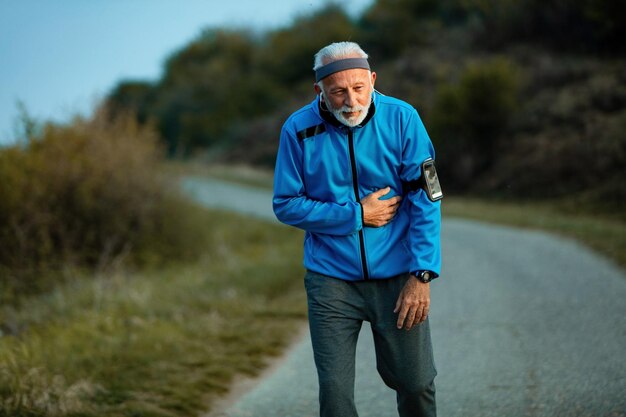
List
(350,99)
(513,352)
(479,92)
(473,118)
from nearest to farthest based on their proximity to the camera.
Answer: (350,99), (513,352), (479,92), (473,118)

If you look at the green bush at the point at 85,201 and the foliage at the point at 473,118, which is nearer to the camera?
the green bush at the point at 85,201

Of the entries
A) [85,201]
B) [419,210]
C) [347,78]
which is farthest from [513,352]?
[85,201]

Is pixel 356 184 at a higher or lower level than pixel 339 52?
lower

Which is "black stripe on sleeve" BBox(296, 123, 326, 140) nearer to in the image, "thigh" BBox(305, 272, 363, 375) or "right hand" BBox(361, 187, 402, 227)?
"right hand" BBox(361, 187, 402, 227)

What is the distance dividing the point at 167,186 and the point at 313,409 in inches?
508

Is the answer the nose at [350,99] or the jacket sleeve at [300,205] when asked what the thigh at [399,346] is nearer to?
the jacket sleeve at [300,205]

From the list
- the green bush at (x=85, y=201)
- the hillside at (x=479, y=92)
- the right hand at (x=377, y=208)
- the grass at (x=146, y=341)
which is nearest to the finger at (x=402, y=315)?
the right hand at (x=377, y=208)

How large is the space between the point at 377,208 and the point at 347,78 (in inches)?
22.7

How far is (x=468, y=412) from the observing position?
4676mm

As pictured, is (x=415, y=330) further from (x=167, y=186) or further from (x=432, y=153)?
(x=167, y=186)

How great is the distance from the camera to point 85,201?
15461 millimetres

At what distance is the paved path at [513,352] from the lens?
15.8ft

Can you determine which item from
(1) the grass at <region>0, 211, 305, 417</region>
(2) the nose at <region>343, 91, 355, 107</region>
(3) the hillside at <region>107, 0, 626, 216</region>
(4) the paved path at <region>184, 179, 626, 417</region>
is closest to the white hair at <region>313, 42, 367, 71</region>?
(2) the nose at <region>343, 91, 355, 107</region>

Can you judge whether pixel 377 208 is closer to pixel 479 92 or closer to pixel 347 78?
pixel 347 78
